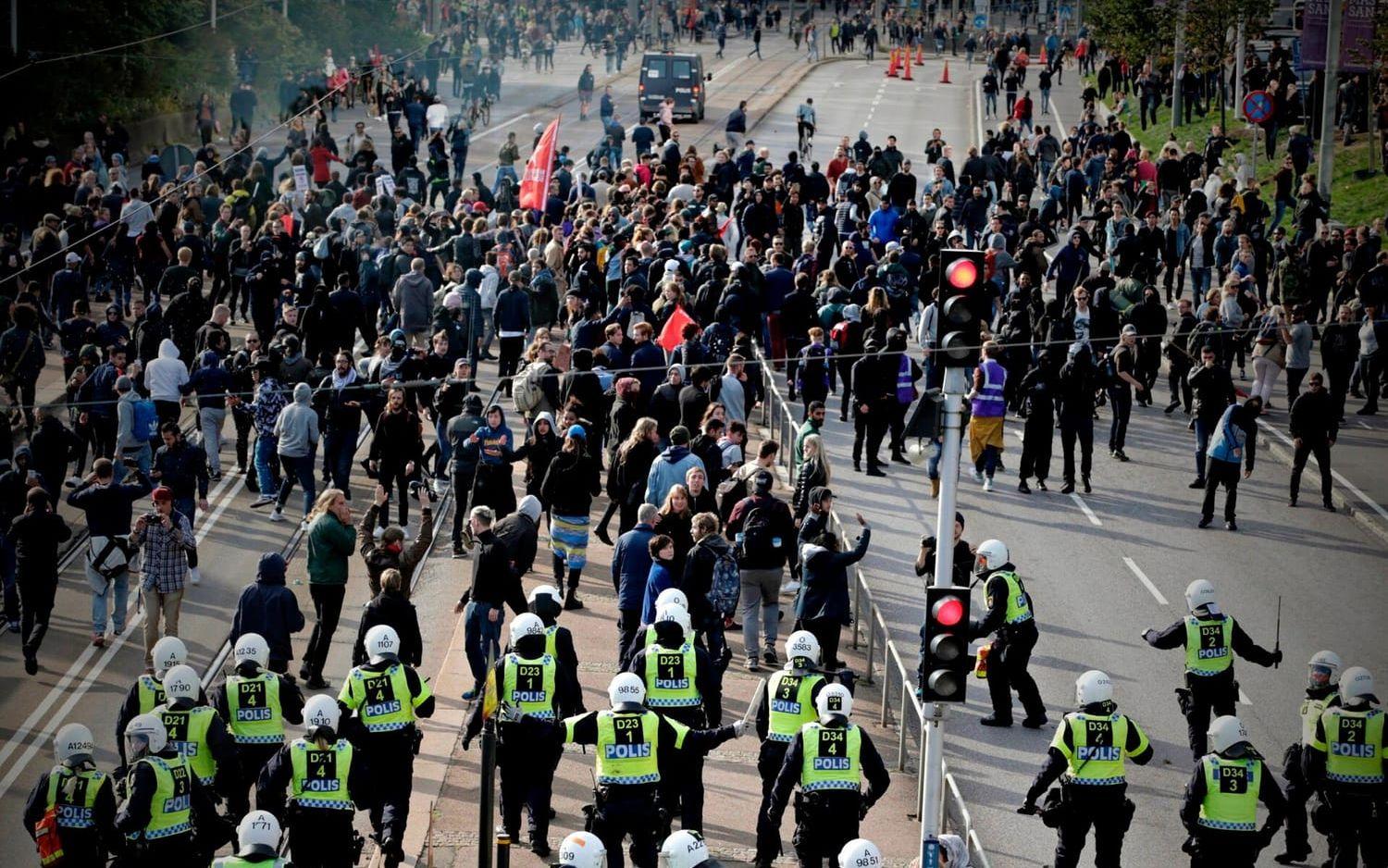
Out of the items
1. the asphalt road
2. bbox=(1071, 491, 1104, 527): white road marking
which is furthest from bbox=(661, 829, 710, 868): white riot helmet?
bbox=(1071, 491, 1104, 527): white road marking

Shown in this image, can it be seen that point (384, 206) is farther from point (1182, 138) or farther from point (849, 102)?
point (849, 102)

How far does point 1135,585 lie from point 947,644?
876cm

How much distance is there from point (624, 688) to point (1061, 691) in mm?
5671

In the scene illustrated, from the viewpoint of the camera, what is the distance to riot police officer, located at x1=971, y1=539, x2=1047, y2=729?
15.7 metres

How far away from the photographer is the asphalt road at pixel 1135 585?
50.6 feet

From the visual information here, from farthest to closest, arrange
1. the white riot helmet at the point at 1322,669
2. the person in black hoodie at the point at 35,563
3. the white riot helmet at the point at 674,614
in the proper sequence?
the person in black hoodie at the point at 35,563, the white riot helmet at the point at 1322,669, the white riot helmet at the point at 674,614

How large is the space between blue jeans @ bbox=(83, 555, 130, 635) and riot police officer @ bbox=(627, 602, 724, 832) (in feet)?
21.9

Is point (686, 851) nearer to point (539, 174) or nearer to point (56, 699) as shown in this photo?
point (56, 699)

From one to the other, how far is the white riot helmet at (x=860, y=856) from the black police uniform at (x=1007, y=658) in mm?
4581

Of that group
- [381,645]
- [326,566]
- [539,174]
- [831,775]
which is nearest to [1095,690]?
[831,775]

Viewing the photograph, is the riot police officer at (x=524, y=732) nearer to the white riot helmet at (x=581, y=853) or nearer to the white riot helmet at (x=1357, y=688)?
the white riot helmet at (x=581, y=853)

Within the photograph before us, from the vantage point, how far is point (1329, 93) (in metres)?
35.9

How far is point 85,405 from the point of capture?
70.8 ft

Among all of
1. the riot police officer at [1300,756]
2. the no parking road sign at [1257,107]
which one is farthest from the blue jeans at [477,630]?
the no parking road sign at [1257,107]
